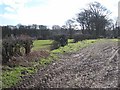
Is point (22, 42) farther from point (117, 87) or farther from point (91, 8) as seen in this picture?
point (91, 8)

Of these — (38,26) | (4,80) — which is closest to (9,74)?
(4,80)

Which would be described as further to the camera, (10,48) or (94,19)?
(94,19)

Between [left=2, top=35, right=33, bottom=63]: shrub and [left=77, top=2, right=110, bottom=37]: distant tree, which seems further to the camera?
[left=77, top=2, right=110, bottom=37]: distant tree

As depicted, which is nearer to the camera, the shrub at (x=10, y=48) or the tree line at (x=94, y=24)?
the shrub at (x=10, y=48)

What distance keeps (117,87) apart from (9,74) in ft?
15.7

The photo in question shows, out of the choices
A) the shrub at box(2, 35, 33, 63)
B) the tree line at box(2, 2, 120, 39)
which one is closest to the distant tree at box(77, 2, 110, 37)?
the tree line at box(2, 2, 120, 39)

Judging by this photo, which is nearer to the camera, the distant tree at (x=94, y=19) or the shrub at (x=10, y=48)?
the shrub at (x=10, y=48)

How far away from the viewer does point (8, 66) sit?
508 inches

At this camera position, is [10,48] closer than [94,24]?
Yes

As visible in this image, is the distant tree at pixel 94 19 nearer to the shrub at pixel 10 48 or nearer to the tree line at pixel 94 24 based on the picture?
the tree line at pixel 94 24

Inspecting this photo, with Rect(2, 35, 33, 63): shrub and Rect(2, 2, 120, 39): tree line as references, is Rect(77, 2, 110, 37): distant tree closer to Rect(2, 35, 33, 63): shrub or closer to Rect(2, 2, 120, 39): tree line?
Rect(2, 2, 120, 39): tree line

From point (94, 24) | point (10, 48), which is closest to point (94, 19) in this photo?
point (94, 24)

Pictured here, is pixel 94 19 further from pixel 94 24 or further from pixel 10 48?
Result: pixel 10 48

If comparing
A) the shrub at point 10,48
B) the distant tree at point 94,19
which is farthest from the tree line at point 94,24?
the shrub at point 10,48
